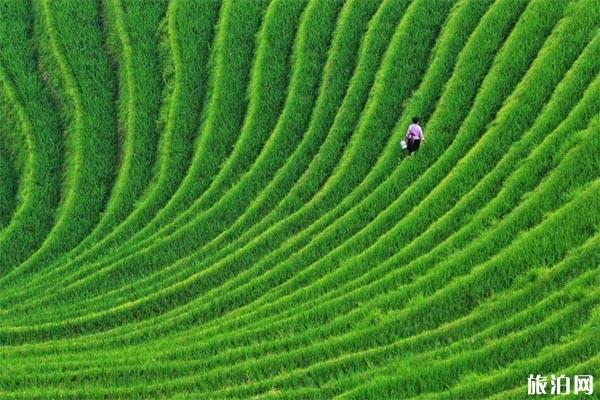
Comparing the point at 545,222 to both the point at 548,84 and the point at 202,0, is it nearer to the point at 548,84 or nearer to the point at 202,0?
the point at 548,84

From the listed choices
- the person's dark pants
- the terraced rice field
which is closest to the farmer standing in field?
the person's dark pants

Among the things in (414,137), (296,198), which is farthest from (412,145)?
(296,198)

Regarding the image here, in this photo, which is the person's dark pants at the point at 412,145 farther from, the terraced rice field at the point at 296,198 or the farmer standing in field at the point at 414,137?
the terraced rice field at the point at 296,198

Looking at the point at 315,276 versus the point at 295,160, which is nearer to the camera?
the point at 315,276

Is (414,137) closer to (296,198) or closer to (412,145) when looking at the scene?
(412,145)

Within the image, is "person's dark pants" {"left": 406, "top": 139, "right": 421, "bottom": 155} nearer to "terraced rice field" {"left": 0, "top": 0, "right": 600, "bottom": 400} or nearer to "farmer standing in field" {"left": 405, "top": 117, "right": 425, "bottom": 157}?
"farmer standing in field" {"left": 405, "top": 117, "right": 425, "bottom": 157}

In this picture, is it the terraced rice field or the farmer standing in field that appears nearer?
the terraced rice field

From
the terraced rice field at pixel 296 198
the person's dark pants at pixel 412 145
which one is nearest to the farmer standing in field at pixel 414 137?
the person's dark pants at pixel 412 145

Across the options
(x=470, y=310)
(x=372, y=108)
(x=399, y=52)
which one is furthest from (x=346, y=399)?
(x=399, y=52)
